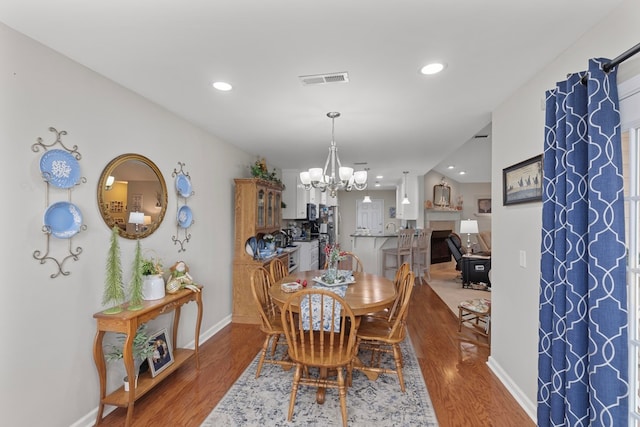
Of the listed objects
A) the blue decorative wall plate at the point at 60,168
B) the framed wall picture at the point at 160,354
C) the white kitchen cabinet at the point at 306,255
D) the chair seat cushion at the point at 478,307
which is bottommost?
the framed wall picture at the point at 160,354

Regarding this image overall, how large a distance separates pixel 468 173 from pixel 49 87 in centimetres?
831

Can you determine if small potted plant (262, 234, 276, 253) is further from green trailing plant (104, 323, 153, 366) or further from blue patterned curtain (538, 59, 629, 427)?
blue patterned curtain (538, 59, 629, 427)

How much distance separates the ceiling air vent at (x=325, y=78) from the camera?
7.13 feet

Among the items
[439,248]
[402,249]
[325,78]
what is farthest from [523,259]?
[439,248]

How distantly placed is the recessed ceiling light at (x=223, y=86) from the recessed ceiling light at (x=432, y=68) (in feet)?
4.75

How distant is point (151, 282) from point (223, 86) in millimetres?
1662

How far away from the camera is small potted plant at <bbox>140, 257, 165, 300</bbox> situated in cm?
241

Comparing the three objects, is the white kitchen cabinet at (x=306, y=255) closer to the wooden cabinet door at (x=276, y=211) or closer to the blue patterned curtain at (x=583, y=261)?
the wooden cabinet door at (x=276, y=211)

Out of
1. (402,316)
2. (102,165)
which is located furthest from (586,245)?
(102,165)

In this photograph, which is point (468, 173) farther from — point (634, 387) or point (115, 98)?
point (115, 98)

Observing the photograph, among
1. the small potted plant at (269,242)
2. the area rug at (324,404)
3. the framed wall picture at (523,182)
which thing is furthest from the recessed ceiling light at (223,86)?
the small potted plant at (269,242)

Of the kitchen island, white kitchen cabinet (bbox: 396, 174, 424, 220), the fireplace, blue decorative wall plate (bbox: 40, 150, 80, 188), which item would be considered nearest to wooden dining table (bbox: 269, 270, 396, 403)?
blue decorative wall plate (bbox: 40, 150, 80, 188)

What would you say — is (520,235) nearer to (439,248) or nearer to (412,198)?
(412,198)

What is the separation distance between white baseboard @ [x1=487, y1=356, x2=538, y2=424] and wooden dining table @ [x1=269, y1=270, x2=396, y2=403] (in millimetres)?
1080
